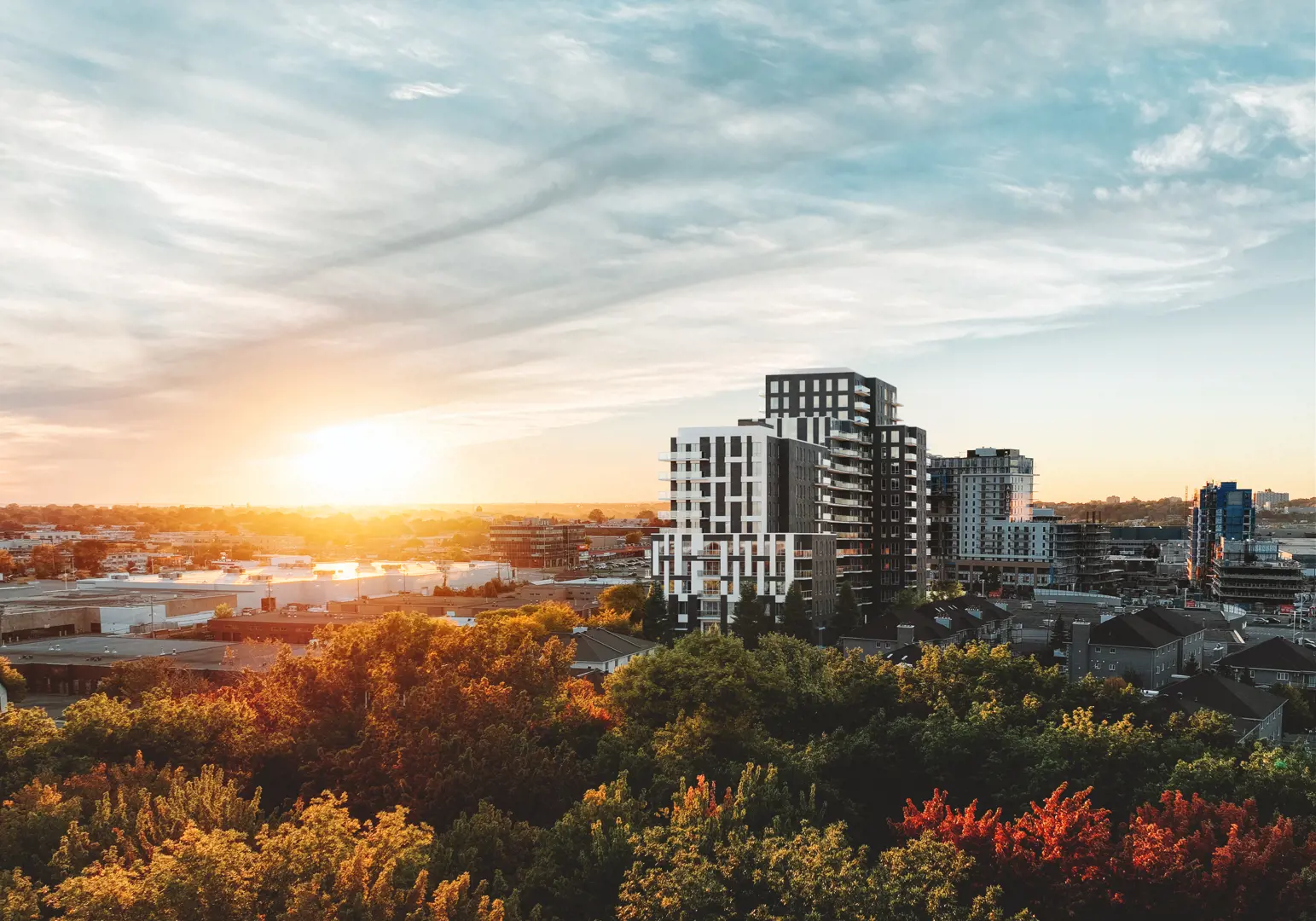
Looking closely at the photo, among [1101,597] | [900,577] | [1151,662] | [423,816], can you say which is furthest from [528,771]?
[1101,597]

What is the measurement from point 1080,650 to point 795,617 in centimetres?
1895

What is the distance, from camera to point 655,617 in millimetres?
→ 70250

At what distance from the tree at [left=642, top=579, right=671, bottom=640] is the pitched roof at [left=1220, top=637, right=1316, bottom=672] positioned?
34250 mm

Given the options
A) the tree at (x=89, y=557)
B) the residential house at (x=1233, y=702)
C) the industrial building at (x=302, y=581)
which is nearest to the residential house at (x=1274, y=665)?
the residential house at (x=1233, y=702)

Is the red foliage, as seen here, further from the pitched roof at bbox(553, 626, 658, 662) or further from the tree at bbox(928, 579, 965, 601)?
the tree at bbox(928, 579, 965, 601)

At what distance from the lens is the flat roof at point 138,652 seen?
5516 centimetres

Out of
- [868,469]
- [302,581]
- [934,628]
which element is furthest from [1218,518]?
[302,581]

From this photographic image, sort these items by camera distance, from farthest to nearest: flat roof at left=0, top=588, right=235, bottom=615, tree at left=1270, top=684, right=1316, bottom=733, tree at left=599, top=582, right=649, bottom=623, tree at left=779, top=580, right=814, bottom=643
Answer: flat roof at left=0, top=588, right=235, bottom=615, tree at left=599, top=582, right=649, bottom=623, tree at left=779, top=580, right=814, bottom=643, tree at left=1270, top=684, right=1316, bottom=733

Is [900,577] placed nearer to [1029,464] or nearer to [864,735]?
[864,735]

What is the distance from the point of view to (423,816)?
24469 mm

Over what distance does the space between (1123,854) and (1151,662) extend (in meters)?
39.0

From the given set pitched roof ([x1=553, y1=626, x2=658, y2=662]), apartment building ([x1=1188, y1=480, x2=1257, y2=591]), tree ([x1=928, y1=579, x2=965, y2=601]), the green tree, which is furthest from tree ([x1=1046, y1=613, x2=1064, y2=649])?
apartment building ([x1=1188, y1=480, x2=1257, y2=591])

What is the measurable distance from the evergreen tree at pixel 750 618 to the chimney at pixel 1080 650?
735 inches

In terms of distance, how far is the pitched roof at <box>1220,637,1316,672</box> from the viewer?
5588 centimetres
